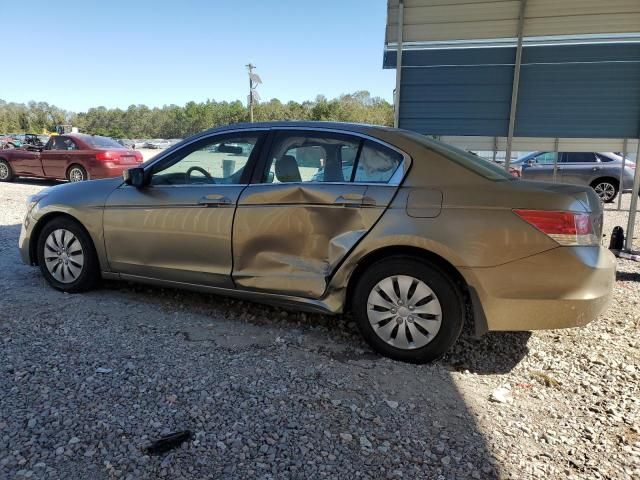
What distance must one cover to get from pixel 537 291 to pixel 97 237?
3.51 meters

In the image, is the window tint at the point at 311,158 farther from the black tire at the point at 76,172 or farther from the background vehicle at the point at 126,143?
the background vehicle at the point at 126,143

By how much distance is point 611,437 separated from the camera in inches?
100

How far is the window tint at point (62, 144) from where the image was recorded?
13398 millimetres

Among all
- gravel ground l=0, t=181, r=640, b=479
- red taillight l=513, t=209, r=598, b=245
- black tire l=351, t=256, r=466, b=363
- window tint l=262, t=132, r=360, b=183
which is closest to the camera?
gravel ground l=0, t=181, r=640, b=479

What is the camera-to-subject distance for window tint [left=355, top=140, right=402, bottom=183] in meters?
3.37

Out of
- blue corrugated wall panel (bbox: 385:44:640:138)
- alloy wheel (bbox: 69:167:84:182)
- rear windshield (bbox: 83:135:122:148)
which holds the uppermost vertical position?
blue corrugated wall panel (bbox: 385:44:640:138)

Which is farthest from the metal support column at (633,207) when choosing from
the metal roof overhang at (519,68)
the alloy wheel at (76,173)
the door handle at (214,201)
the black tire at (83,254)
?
the alloy wheel at (76,173)

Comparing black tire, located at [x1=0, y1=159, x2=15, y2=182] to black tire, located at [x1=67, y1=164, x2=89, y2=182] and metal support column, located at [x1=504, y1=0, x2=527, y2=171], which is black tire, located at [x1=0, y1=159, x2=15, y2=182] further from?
metal support column, located at [x1=504, y1=0, x2=527, y2=171]

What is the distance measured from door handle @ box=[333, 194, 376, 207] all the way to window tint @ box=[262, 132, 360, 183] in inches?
6.0

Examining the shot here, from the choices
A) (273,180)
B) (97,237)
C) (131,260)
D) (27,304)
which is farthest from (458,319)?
(27,304)

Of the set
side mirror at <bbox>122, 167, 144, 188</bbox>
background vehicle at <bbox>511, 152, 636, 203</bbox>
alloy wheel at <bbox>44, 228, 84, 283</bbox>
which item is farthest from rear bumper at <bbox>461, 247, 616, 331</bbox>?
background vehicle at <bbox>511, 152, 636, 203</bbox>

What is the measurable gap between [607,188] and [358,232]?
12.5 meters

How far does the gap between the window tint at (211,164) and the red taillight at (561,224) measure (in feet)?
6.85

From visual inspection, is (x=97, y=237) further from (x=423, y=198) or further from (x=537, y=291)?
(x=537, y=291)
